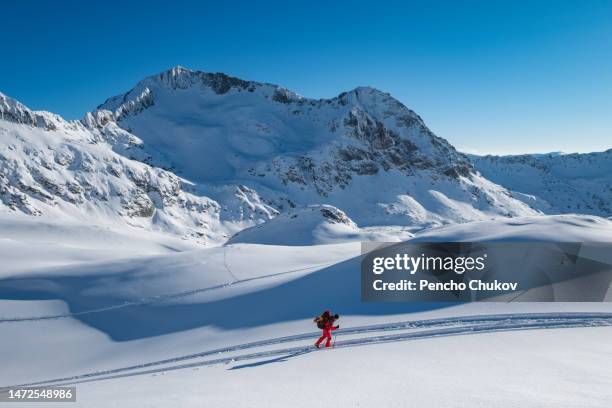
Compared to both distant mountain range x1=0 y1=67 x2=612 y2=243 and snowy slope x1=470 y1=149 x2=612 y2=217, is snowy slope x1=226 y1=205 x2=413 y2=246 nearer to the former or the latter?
distant mountain range x1=0 y1=67 x2=612 y2=243

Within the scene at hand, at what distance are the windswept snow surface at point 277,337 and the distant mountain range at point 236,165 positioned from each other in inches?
1533

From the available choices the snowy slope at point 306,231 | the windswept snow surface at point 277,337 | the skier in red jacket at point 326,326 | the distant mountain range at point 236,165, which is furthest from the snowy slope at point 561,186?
the skier in red jacket at point 326,326

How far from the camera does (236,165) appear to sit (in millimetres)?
114438

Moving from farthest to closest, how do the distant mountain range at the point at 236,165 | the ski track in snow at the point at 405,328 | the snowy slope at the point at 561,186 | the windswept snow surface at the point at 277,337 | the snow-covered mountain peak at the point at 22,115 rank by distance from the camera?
the snowy slope at the point at 561,186
the snow-covered mountain peak at the point at 22,115
the distant mountain range at the point at 236,165
the ski track in snow at the point at 405,328
the windswept snow surface at the point at 277,337

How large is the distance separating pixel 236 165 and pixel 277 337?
104m

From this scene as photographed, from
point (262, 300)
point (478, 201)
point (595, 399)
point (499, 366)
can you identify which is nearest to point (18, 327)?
point (262, 300)

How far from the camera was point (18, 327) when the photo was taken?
55.7ft

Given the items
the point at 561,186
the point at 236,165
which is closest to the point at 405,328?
the point at 236,165

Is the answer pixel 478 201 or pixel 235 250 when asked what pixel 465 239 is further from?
pixel 478 201

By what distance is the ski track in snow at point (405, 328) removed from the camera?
36.9ft

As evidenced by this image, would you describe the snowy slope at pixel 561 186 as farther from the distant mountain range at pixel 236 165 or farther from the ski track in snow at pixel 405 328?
the ski track in snow at pixel 405 328

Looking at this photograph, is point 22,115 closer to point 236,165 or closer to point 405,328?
point 236,165

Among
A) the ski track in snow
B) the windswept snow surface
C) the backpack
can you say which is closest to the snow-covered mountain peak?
the windswept snow surface

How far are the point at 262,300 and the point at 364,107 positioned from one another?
12960cm
